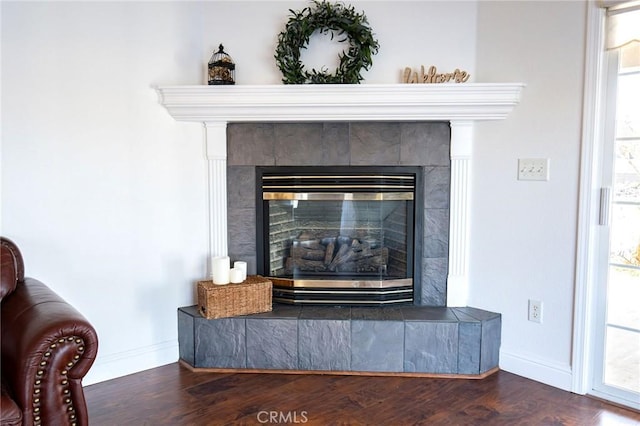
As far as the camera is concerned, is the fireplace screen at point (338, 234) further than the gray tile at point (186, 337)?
Yes

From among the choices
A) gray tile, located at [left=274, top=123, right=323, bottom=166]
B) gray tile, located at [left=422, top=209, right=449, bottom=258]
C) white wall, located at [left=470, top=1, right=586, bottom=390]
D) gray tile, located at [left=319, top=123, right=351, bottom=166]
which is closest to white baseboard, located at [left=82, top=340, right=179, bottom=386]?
gray tile, located at [left=274, top=123, right=323, bottom=166]

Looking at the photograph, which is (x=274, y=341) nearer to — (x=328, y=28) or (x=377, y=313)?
(x=377, y=313)

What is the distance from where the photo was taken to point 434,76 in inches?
106

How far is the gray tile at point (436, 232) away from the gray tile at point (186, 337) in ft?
4.86

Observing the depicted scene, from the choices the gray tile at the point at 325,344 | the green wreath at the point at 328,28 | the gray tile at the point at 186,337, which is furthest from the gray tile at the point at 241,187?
the gray tile at the point at 325,344

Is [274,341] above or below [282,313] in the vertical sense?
below

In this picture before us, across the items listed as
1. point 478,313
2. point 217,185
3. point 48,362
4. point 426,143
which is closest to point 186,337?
point 217,185

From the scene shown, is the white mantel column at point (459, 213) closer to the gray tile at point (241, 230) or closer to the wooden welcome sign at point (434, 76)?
the wooden welcome sign at point (434, 76)

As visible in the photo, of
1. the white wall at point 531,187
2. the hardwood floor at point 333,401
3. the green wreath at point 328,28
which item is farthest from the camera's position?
the green wreath at point 328,28

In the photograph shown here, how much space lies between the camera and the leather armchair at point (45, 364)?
1587mm

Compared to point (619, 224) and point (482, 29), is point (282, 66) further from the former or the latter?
point (619, 224)

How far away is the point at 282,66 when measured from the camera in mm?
2709

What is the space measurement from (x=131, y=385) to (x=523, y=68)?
2.74 meters

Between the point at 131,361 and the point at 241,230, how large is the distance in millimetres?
981
